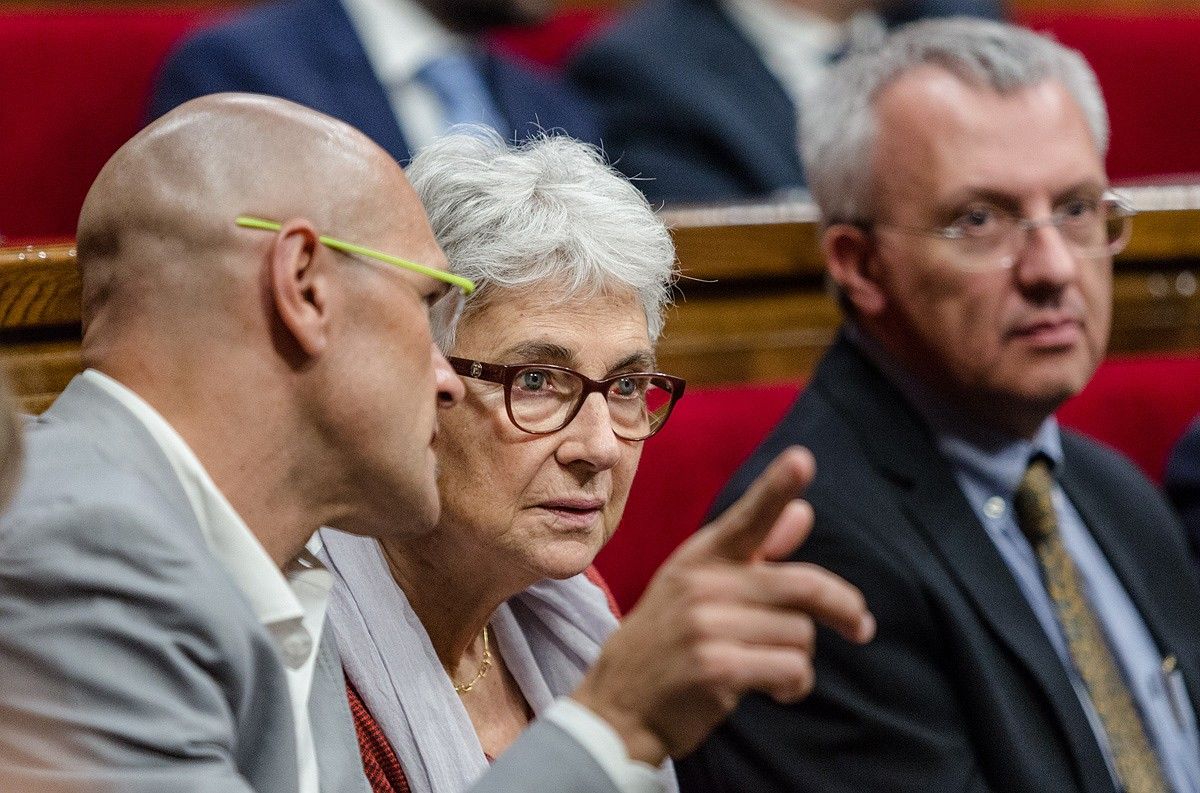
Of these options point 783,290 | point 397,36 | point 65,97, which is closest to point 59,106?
point 65,97

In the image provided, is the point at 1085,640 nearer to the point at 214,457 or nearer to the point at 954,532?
the point at 954,532

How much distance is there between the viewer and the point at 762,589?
663 millimetres

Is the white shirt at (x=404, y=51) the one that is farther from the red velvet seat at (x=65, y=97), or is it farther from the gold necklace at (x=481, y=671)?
the gold necklace at (x=481, y=671)

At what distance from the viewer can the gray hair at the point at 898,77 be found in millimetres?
1391

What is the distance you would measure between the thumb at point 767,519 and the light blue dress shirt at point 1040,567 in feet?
2.10

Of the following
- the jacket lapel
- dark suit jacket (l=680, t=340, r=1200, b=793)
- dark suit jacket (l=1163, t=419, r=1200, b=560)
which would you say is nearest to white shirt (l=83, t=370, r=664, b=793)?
dark suit jacket (l=680, t=340, r=1200, b=793)

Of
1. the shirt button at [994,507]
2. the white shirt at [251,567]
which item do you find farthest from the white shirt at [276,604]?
the shirt button at [994,507]

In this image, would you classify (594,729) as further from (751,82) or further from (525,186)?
(751,82)

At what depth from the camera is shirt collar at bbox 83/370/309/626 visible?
0.70 metres

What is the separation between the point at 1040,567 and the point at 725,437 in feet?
0.96

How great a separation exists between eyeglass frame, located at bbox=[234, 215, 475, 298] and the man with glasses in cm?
51

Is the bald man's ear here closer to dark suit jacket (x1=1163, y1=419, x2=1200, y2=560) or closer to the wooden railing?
the wooden railing

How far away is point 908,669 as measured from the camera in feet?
3.84

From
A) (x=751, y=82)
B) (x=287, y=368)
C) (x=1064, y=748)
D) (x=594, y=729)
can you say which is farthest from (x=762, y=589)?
(x=751, y=82)
